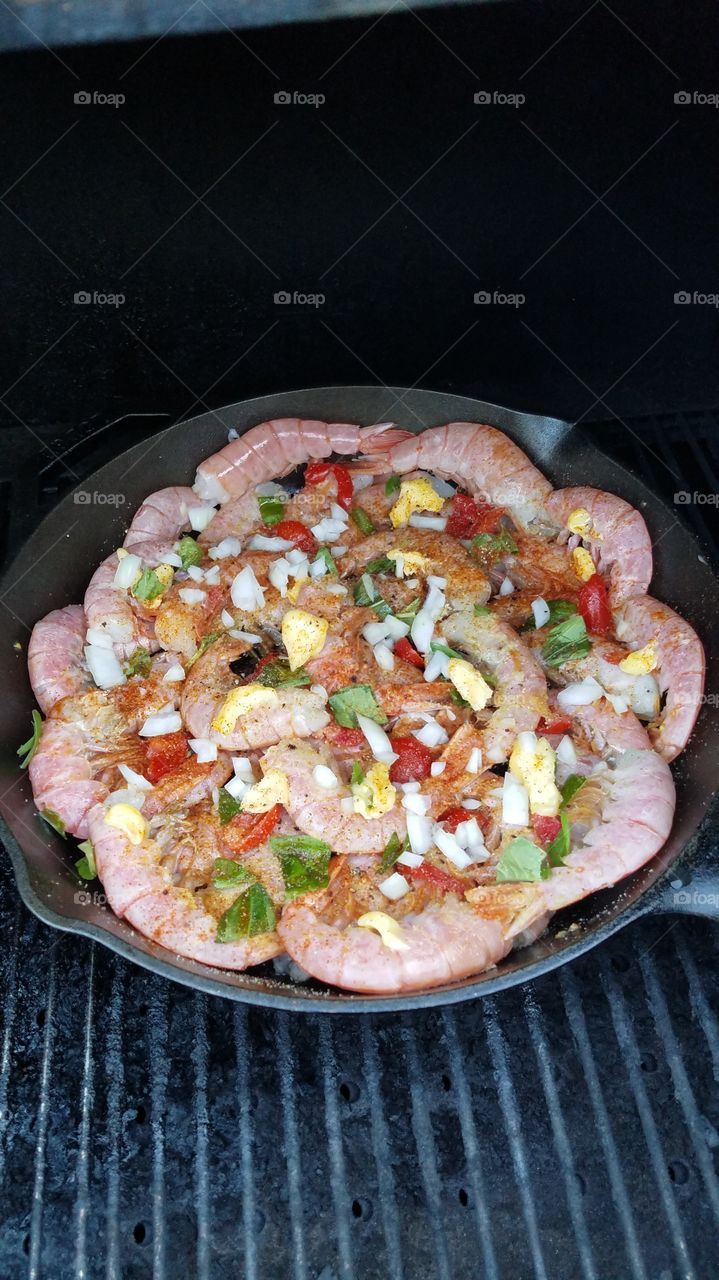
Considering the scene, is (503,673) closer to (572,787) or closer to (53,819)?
(572,787)

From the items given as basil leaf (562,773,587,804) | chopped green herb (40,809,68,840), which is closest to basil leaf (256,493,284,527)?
chopped green herb (40,809,68,840)

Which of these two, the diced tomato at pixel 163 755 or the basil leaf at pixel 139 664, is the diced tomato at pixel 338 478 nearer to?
the basil leaf at pixel 139 664

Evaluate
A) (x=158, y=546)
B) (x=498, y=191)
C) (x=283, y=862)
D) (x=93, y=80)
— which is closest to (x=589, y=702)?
(x=283, y=862)

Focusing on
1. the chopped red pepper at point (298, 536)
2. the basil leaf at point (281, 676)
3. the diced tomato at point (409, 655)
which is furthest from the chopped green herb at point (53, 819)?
the chopped red pepper at point (298, 536)

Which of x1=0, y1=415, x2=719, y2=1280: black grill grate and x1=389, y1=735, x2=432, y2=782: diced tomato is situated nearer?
x1=0, y1=415, x2=719, y2=1280: black grill grate

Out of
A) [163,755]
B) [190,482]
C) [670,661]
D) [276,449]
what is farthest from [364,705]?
[190,482]

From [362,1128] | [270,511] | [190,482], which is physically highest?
[190,482]

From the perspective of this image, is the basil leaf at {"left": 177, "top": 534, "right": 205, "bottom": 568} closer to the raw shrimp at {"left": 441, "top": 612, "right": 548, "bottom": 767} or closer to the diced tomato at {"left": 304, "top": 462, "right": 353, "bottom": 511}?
the diced tomato at {"left": 304, "top": 462, "right": 353, "bottom": 511}
